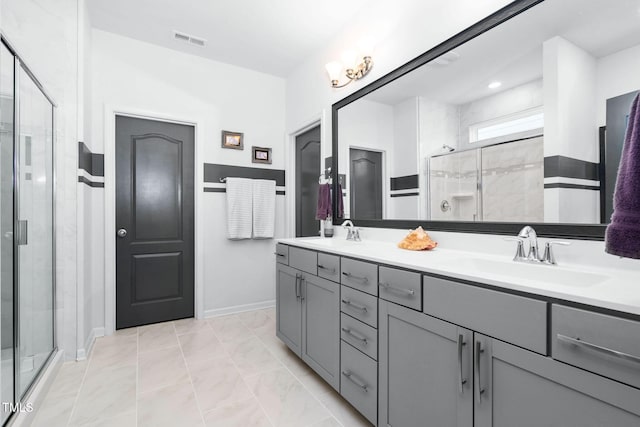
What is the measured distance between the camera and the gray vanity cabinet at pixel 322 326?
170 cm

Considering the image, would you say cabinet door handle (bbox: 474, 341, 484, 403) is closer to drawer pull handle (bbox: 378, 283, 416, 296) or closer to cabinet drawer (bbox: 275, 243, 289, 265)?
drawer pull handle (bbox: 378, 283, 416, 296)

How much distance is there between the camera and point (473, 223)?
1607 millimetres

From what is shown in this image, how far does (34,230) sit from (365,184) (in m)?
2.16

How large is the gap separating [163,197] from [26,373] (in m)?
1.65

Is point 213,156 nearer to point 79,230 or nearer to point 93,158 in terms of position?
point 93,158

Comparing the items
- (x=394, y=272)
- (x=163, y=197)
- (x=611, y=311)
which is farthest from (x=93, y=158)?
(x=611, y=311)

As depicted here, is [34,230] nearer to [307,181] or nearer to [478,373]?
[307,181]

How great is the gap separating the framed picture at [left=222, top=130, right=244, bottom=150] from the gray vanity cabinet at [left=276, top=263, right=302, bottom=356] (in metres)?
1.51

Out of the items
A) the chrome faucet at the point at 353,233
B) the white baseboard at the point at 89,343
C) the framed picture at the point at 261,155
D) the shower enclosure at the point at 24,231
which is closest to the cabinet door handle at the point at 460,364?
the chrome faucet at the point at 353,233

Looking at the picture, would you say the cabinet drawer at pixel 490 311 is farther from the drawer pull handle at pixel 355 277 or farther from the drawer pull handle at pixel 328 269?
the drawer pull handle at pixel 328 269

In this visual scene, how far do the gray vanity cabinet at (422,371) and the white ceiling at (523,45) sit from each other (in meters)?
1.18

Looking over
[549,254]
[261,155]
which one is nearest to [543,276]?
[549,254]

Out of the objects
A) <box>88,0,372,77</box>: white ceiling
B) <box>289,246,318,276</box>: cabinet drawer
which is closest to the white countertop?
<box>289,246,318,276</box>: cabinet drawer

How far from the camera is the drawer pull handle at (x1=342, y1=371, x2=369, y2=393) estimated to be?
146 centimetres
